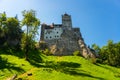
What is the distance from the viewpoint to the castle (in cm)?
14650

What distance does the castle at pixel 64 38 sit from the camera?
14650cm

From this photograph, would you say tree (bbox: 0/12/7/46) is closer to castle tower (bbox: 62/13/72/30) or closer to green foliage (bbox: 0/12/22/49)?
green foliage (bbox: 0/12/22/49)

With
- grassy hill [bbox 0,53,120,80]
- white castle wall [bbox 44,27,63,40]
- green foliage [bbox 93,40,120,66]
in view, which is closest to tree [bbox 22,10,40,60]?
grassy hill [bbox 0,53,120,80]

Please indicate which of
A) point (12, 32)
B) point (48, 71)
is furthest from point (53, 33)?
point (48, 71)

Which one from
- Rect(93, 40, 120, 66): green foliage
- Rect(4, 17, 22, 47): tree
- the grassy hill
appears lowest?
the grassy hill

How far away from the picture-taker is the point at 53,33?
168875 millimetres

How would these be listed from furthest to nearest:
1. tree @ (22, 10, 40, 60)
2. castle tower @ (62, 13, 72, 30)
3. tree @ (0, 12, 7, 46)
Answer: castle tower @ (62, 13, 72, 30), tree @ (0, 12, 7, 46), tree @ (22, 10, 40, 60)

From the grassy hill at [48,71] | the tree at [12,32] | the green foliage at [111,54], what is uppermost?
the tree at [12,32]

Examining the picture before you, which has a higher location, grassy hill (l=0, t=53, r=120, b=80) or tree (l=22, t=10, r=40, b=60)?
tree (l=22, t=10, r=40, b=60)

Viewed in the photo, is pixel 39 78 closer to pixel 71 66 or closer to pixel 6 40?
pixel 71 66

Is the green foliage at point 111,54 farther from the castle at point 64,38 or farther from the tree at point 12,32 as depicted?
the tree at point 12,32

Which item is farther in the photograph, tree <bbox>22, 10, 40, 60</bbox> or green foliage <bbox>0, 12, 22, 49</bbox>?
green foliage <bbox>0, 12, 22, 49</bbox>

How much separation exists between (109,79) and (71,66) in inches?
694

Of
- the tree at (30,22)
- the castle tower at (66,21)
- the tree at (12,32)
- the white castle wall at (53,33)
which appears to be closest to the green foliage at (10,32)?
the tree at (12,32)
